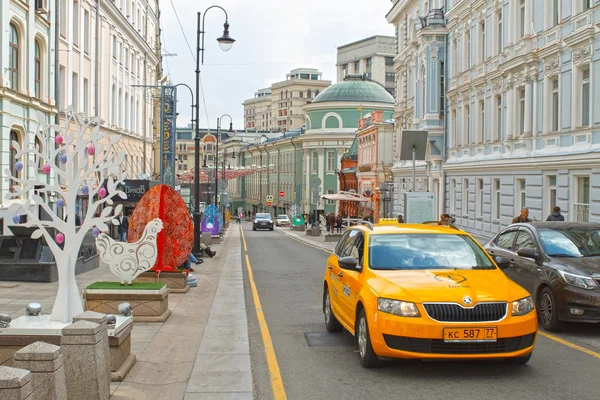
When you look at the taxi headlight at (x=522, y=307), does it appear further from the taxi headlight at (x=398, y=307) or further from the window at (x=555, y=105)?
the window at (x=555, y=105)

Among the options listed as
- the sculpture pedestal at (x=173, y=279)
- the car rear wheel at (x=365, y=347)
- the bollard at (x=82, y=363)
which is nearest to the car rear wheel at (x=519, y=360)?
the car rear wheel at (x=365, y=347)

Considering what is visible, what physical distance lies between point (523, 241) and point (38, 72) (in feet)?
65.0

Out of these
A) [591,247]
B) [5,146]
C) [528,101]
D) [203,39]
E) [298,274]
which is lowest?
[298,274]

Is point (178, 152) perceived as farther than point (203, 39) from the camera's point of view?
Yes

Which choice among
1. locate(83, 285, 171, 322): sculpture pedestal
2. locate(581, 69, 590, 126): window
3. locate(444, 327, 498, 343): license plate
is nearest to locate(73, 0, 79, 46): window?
locate(581, 69, 590, 126): window

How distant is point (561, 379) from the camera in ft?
25.0

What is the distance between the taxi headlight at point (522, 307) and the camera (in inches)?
301

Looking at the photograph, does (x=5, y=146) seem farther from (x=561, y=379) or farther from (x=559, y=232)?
(x=561, y=379)

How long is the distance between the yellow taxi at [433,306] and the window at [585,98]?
14.1m

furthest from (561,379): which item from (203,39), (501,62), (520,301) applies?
(501,62)

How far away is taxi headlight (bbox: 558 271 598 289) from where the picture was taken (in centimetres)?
1027

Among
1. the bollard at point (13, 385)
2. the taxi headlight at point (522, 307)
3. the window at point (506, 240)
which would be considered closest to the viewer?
the bollard at point (13, 385)

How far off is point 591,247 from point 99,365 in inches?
315

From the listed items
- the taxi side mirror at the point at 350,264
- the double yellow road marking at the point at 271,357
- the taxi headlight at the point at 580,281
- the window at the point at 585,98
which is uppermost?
the window at the point at 585,98
